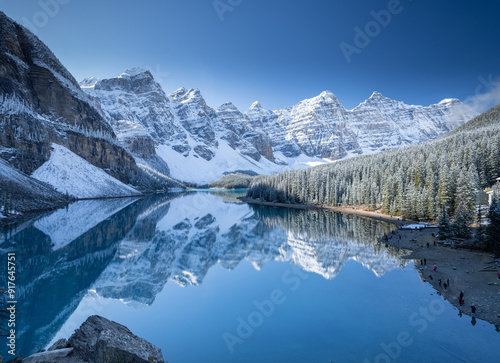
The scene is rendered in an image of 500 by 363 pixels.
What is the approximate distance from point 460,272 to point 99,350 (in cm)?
2914

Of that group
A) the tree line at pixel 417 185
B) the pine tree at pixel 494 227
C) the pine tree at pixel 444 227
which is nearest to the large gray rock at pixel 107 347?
the pine tree at pixel 494 227

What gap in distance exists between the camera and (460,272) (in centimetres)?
2386

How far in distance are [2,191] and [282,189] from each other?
80713 mm

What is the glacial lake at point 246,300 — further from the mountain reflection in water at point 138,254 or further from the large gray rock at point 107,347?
the large gray rock at point 107,347

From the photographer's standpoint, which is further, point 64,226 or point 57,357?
point 64,226

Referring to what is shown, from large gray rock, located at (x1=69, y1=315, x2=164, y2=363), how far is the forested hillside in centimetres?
3996

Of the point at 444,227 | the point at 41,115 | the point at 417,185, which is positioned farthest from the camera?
the point at 41,115

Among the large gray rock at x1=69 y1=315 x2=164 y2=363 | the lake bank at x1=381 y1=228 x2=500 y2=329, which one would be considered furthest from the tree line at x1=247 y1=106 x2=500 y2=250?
the large gray rock at x1=69 y1=315 x2=164 y2=363

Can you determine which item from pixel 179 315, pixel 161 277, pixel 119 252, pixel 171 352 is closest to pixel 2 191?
pixel 119 252

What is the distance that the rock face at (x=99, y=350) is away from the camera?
22.4 feet

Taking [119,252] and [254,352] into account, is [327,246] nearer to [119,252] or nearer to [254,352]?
[254,352]

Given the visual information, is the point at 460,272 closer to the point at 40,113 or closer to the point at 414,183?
the point at 414,183

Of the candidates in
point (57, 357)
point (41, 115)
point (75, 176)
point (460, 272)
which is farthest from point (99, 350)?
point (41, 115)

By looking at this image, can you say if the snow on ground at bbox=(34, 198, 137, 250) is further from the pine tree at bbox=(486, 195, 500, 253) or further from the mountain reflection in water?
the pine tree at bbox=(486, 195, 500, 253)
